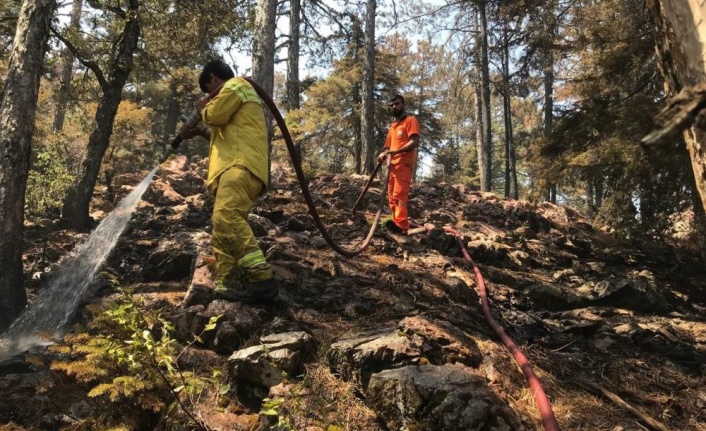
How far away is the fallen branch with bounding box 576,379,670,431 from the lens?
257 centimetres

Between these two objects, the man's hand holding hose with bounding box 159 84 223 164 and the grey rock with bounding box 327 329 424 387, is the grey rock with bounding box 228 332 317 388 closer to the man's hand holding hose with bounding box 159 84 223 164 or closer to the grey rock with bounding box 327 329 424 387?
the grey rock with bounding box 327 329 424 387

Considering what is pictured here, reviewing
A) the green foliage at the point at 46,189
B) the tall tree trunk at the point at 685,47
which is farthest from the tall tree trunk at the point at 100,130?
the tall tree trunk at the point at 685,47

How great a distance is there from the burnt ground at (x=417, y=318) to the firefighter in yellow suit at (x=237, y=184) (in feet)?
0.93

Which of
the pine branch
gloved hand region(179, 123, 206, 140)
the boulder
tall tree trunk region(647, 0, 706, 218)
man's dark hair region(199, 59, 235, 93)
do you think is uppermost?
the pine branch

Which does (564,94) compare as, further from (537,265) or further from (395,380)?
(395,380)

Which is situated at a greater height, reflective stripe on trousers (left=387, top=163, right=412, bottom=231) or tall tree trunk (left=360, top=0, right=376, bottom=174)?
tall tree trunk (left=360, top=0, right=376, bottom=174)

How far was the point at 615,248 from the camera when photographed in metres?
7.48

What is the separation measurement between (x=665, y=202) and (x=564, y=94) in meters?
15.0

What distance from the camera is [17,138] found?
505cm

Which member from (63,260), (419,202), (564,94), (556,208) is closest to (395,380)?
(63,260)

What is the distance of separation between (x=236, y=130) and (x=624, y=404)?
351cm

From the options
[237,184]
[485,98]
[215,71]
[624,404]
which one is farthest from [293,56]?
[624,404]

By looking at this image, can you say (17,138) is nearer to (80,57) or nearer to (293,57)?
(80,57)

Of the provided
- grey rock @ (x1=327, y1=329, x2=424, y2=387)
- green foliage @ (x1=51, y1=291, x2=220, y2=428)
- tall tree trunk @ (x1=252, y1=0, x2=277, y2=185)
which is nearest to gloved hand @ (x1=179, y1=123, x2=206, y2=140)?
green foliage @ (x1=51, y1=291, x2=220, y2=428)
